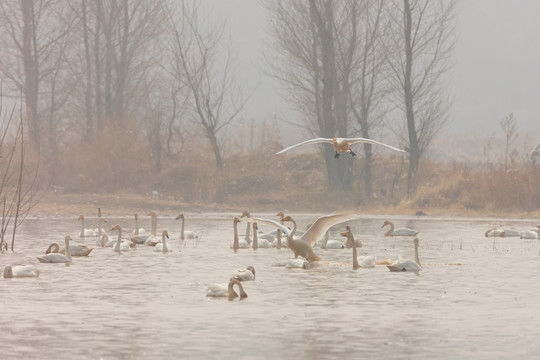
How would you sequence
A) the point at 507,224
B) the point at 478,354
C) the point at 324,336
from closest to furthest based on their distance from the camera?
the point at 478,354, the point at 324,336, the point at 507,224

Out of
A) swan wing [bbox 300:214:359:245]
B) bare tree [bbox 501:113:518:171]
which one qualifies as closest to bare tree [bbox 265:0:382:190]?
bare tree [bbox 501:113:518:171]

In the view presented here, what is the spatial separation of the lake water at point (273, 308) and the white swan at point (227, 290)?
0.20m

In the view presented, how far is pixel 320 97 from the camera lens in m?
46.1

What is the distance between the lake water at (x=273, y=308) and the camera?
32.9 ft

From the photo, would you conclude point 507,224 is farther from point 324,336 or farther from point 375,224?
point 324,336

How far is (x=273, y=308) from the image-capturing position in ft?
42.8

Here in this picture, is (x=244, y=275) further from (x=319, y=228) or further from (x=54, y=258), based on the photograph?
(x=54, y=258)

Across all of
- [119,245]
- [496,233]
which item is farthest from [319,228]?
[496,233]

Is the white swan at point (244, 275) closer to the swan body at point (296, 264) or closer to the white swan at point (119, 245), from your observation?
the swan body at point (296, 264)

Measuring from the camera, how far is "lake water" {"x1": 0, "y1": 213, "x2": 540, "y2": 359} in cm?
1003

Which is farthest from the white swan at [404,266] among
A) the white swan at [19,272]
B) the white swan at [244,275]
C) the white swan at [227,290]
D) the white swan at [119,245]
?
the white swan at [119,245]

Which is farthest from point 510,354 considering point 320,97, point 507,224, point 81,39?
point 81,39

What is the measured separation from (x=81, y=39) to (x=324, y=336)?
4718 cm

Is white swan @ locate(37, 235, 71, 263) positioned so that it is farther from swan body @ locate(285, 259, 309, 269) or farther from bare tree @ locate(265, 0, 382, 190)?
bare tree @ locate(265, 0, 382, 190)
